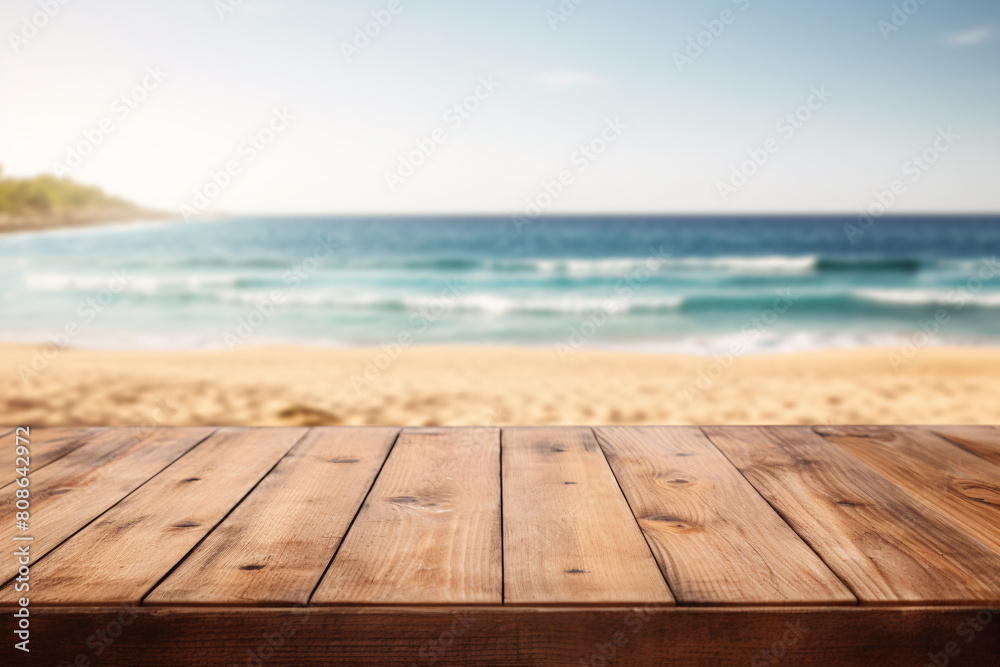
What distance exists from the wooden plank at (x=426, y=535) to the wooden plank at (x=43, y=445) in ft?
2.61

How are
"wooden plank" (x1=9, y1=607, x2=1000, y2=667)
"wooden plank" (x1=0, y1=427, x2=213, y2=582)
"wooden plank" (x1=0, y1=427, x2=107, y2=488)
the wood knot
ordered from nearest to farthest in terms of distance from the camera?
"wooden plank" (x1=9, y1=607, x2=1000, y2=667)
"wooden plank" (x1=0, y1=427, x2=213, y2=582)
the wood knot
"wooden plank" (x1=0, y1=427, x2=107, y2=488)

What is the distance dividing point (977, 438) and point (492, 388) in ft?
14.1

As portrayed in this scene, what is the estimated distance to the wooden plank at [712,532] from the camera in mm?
861

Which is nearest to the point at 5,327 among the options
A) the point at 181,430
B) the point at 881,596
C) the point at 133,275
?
the point at 133,275

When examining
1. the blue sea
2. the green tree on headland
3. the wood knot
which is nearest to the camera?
the wood knot

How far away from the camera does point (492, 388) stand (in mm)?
5691

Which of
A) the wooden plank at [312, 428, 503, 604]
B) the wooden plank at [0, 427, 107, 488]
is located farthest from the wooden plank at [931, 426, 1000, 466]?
the wooden plank at [0, 427, 107, 488]

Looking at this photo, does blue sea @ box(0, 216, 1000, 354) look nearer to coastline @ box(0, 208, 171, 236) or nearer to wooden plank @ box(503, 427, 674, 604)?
coastline @ box(0, 208, 171, 236)

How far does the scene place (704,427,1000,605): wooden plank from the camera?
2.87 ft

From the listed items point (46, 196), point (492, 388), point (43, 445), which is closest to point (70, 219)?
point (46, 196)

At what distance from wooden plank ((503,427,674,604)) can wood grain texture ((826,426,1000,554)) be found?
0.60 meters

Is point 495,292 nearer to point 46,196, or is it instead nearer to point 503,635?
point 503,635

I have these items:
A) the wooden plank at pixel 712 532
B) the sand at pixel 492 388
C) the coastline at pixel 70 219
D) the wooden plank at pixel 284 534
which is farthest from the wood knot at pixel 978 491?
the coastline at pixel 70 219

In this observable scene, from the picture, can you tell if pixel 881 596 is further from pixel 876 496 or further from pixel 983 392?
pixel 983 392
